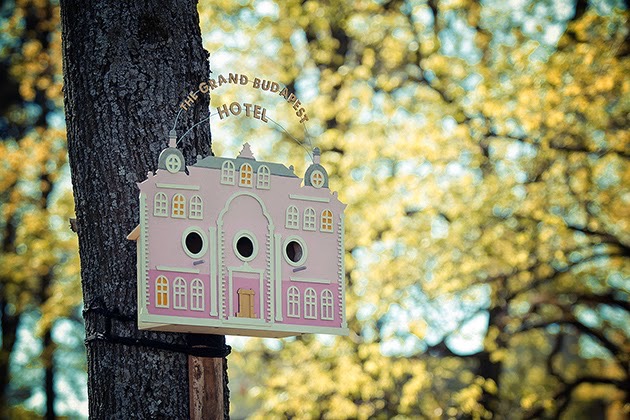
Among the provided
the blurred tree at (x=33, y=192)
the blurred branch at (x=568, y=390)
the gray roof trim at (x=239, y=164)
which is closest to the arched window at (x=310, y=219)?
the gray roof trim at (x=239, y=164)

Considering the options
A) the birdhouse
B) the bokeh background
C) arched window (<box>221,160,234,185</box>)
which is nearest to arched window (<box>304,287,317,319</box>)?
the birdhouse

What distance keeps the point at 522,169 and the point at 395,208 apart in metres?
1.28

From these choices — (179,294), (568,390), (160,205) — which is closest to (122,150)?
(160,205)

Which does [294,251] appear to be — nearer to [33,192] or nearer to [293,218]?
[293,218]

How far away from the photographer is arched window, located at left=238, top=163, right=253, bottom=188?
9.75 feet

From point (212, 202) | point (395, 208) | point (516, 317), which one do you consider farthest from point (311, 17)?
point (212, 202)

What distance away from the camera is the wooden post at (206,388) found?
299 centimetres

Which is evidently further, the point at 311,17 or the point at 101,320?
the point at 311,17

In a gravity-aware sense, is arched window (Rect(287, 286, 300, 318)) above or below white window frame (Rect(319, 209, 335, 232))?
below

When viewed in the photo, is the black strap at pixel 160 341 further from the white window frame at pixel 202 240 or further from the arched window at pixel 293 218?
the arched window at pixel 293 218

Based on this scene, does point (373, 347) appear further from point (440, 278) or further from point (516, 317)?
point (516, 317)

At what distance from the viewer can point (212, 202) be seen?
9.55 ft

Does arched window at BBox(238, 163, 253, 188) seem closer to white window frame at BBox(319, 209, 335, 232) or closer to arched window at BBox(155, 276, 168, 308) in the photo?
white window frame at BBox(319, 209, 335, 232)

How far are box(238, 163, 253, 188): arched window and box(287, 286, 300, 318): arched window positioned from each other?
347mm
